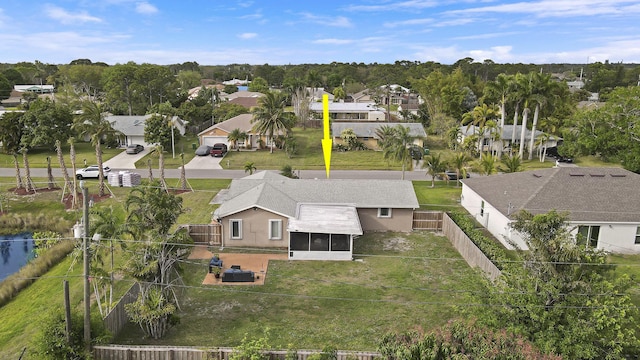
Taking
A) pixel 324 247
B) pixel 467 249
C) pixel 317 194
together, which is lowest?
pixel 324 247

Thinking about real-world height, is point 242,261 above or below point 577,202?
below

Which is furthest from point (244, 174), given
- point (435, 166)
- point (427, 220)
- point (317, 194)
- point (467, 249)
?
point (467, 249)

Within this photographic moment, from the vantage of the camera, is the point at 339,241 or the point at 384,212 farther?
the point at 384,212

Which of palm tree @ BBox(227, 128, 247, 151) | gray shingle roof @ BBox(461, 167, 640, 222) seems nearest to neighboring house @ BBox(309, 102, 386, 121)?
palm tree @ BBox(227, 128, 247, 151)

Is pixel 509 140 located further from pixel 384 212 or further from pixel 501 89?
pixel 384 212

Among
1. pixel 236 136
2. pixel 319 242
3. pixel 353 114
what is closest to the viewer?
pixel 319 242

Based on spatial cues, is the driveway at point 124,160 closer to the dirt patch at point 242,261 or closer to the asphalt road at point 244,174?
the asphalt road at point 244,174

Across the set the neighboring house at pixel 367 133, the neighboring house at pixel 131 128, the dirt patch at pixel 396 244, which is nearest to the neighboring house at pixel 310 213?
the dirt patch at pixel 396 244

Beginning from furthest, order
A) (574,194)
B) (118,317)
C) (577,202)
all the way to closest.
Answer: (574,194) → (577,202) → (118,317)
